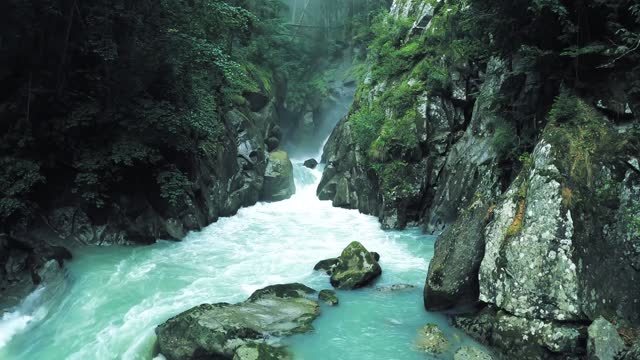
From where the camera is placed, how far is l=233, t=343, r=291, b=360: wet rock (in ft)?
22.2

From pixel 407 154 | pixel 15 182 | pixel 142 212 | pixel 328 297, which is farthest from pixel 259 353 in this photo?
pixel 407 154

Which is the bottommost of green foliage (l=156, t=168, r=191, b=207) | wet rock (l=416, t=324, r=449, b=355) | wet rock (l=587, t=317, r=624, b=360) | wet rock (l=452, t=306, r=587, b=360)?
wet rock (l=416, t=324, r=449, b=355)

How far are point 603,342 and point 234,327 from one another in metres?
6.02

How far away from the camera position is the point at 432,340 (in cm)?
755

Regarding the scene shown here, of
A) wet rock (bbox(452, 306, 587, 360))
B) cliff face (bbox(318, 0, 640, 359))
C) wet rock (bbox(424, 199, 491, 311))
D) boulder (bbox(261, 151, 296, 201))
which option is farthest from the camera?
boulder (bbox(261, 151, 296, 201))

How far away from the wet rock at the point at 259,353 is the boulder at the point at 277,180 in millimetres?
14698

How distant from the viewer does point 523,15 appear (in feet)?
29.6

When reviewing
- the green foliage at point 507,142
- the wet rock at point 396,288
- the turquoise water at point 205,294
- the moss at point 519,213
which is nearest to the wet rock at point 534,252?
the moss at point 519,213

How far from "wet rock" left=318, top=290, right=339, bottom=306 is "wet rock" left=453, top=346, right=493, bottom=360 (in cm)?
319

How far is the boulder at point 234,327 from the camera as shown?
283 inches

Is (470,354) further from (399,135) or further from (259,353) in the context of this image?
(399,135)

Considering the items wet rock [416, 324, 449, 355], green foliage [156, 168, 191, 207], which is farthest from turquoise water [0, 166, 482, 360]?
green foliage [156, 168, 191, 207]

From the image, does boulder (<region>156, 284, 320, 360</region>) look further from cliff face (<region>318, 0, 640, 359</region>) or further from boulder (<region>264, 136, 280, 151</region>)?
boulder (<region>264, 136, 280, 151</region>)

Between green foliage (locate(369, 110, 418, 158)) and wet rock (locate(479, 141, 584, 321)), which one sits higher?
green foliage (locate(369, 110, 418, 158))
